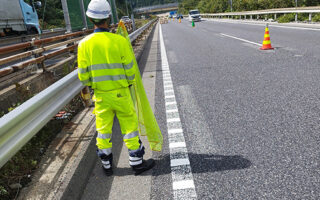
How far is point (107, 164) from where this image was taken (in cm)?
304

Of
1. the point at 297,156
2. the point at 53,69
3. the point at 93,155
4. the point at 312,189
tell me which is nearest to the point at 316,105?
the point at 297,156

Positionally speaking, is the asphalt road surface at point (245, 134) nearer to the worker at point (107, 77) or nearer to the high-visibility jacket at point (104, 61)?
the worker at point (107, 77)

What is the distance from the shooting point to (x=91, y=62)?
2.79m

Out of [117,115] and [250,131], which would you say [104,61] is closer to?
[117,115]

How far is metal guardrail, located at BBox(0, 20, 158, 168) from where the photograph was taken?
207 centimetres

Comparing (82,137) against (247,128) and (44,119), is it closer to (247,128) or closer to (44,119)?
(44,119)

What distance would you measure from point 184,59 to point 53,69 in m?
4.55

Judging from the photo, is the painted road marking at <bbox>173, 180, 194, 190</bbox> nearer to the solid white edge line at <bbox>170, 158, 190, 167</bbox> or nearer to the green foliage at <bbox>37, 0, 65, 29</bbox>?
the solid white edge line at <bbox>170, 158, 190, 167</bbox>

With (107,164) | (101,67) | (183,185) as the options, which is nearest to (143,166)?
(107,164)

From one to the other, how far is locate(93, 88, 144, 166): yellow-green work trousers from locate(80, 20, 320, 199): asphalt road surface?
37 cm

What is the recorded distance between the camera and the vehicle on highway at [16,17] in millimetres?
14641

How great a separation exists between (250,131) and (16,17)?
15370 mm

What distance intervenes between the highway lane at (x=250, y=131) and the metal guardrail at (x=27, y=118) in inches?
48.4

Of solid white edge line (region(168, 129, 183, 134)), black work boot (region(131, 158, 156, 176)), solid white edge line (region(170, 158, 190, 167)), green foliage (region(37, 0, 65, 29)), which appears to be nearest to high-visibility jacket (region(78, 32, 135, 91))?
black work boot (region(131, 158, 156, 176))
